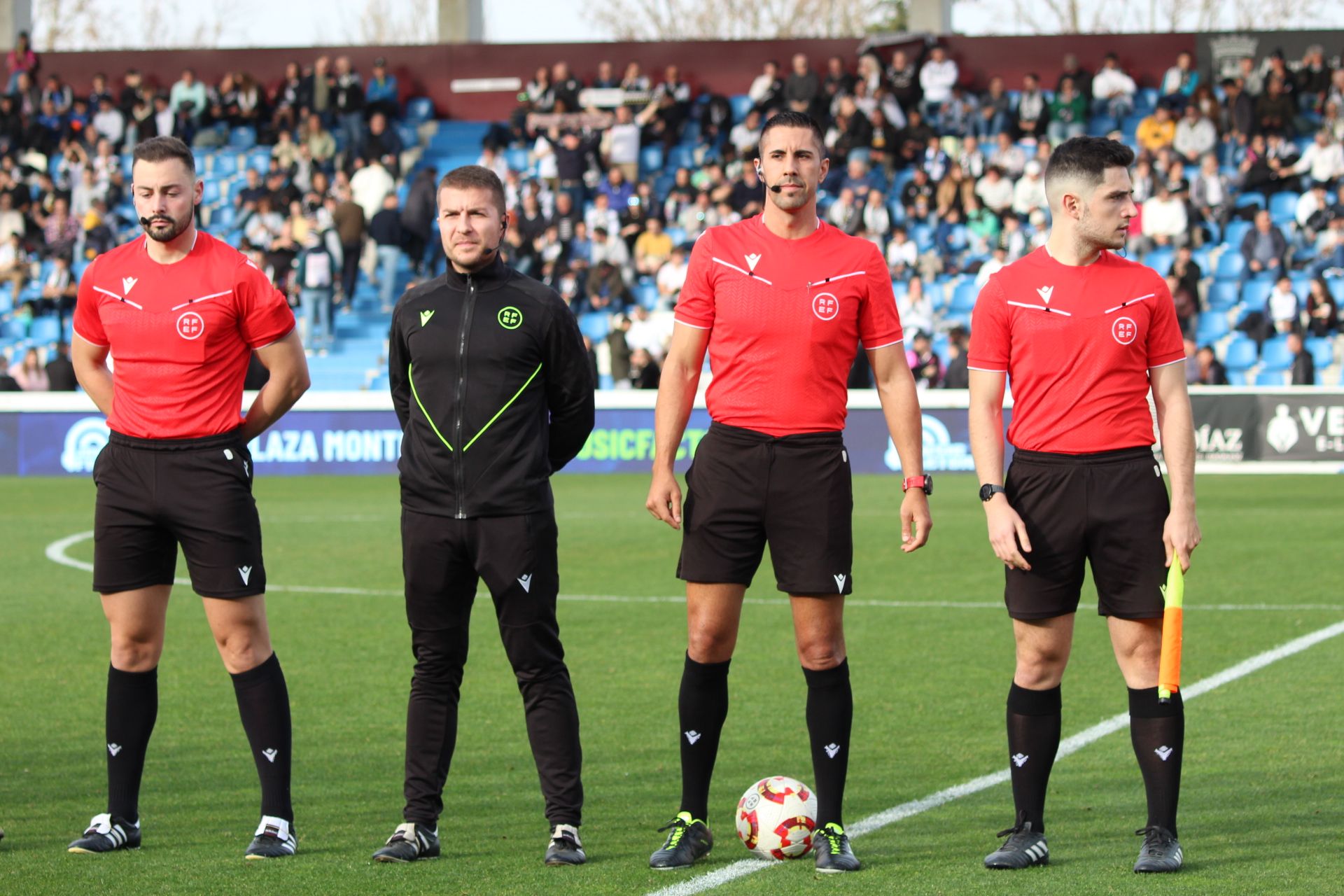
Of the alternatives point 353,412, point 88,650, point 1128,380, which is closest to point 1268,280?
point 353,412

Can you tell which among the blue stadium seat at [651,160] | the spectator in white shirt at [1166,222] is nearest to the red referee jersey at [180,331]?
the spectator in white shirt at [1166,222]

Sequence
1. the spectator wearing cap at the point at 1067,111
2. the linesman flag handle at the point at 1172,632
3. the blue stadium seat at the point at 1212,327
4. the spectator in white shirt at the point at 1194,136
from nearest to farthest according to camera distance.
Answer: the linesman flag handle at the point at 1172,632 < the blue stadium seat at the point at 1212,327 < the spectator in white shirt at the point at 1194,136 < the spectator wearing cap at the point at 1067,111

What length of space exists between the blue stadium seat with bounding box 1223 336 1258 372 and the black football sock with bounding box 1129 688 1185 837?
66.9 feet

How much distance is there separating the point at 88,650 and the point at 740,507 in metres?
5.79

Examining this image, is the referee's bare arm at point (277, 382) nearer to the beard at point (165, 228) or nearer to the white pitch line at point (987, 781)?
the beard at point (165, 228)

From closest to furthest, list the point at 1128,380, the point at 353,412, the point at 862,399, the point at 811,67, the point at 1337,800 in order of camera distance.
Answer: the point at 1128,380
the point at 1337,800
the point at 862,399
the point at 353,412
the point at 811,67

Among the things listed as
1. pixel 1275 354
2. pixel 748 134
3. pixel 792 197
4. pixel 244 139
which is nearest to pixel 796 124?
pixel 792 197

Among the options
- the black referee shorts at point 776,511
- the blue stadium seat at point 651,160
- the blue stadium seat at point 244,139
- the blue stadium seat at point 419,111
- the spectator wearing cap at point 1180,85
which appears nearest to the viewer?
the black referee shorts at point 776,511

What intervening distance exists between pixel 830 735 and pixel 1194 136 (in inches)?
960

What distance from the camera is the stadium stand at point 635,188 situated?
2594cm

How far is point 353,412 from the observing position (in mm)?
21688

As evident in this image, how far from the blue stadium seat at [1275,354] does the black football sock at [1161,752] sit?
20434 mm

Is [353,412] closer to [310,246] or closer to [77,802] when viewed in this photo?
[310,246]

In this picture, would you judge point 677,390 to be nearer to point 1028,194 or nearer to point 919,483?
point 919,483
